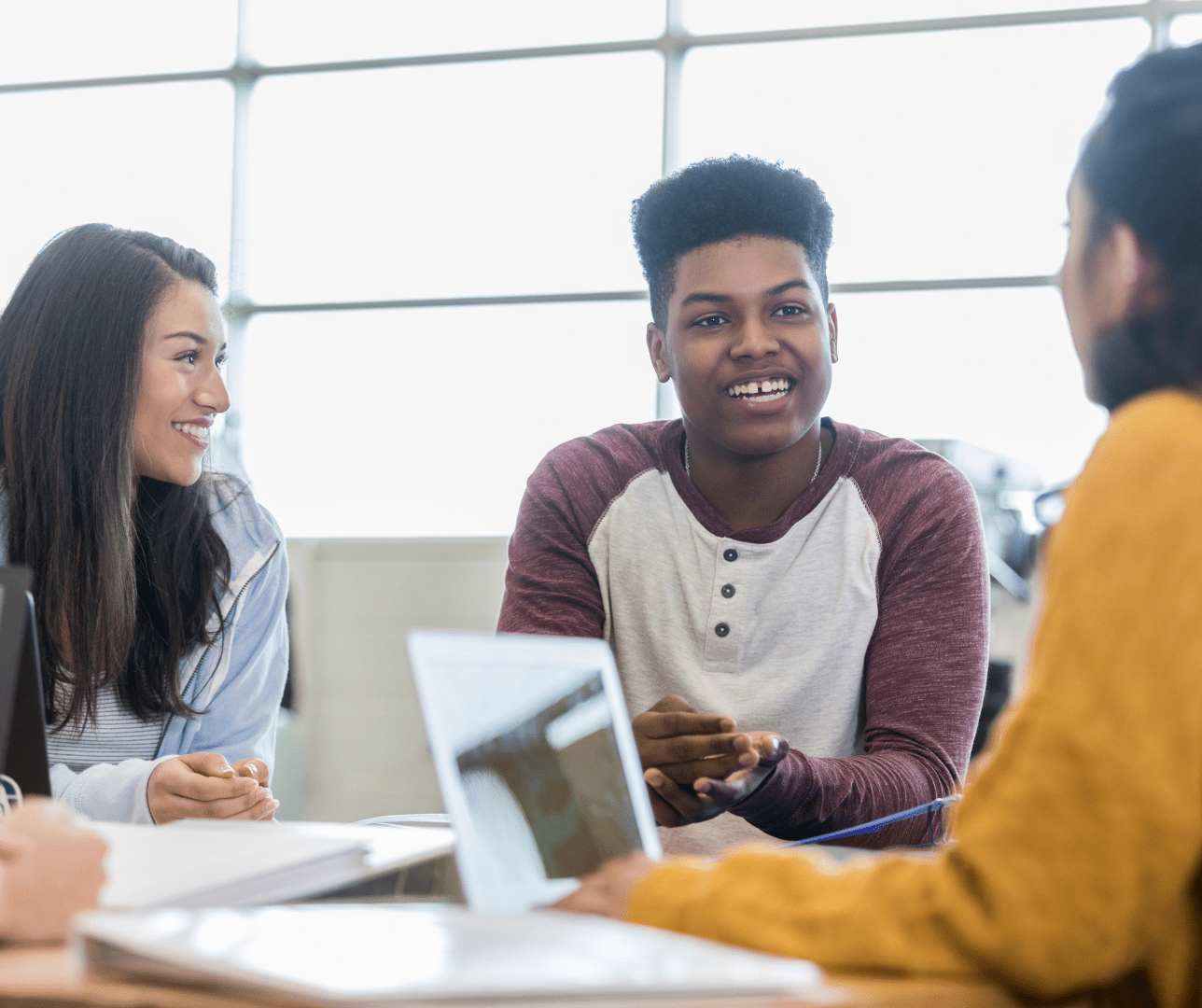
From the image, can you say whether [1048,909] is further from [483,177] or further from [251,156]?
[251,156]

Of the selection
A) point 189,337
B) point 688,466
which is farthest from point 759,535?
point 189,337

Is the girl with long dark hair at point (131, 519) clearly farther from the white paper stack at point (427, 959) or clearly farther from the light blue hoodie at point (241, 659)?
the white paper stack at point (427, 959)

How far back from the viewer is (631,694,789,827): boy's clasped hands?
1.15 m

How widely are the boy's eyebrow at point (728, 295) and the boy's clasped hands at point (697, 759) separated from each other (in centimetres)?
64

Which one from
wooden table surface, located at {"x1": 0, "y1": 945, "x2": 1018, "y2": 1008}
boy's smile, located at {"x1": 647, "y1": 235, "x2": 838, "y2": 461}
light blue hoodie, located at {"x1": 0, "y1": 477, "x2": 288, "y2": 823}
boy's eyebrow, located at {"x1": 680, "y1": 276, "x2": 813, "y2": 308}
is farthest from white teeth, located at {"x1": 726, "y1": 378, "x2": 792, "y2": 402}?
wooden table surface, located at {"x1": 0, "y1": 945, "x2": 1018, "y2": 1008}

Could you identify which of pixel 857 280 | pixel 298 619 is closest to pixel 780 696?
pixel 857 280

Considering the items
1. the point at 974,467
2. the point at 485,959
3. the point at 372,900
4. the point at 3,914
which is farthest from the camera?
the point at 974,467

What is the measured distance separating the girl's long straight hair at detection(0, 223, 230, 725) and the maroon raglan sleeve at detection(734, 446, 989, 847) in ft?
2.76

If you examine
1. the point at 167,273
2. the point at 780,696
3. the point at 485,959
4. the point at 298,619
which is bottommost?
the point at 298,619

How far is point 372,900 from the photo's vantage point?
875mm

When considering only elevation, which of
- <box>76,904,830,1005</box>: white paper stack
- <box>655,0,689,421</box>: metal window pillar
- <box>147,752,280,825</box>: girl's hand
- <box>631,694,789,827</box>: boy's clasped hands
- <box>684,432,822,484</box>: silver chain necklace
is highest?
<box>655,0,689,421</box>: metal window pillar

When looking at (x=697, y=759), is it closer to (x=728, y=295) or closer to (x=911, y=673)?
(x=911, y=673)

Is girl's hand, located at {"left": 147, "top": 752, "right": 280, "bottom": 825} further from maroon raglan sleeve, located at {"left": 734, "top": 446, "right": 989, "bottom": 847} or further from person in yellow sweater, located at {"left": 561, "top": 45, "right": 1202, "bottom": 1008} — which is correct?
person in yellow sweater, located at {"left": 561, "top": 45, "right": 1202, "bottom": 1008}

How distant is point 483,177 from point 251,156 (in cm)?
86
